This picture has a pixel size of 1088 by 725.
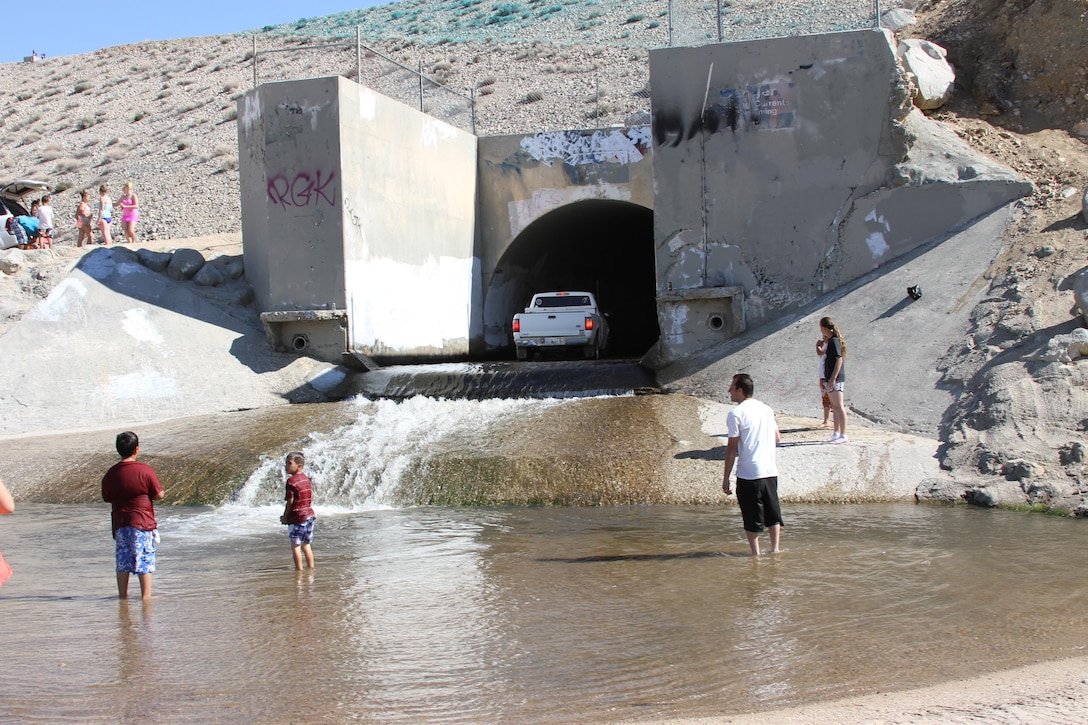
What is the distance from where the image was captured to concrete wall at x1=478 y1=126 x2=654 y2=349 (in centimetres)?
2352

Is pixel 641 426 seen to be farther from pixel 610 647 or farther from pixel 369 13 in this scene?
pixel 369 13

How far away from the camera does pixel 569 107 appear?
1592 inches

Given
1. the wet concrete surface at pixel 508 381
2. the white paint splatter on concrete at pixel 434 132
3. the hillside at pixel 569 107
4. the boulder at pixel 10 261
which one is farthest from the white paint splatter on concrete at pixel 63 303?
the white paint splatter on concrete at pixel 434 132

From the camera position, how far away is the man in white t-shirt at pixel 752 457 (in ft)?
29.0

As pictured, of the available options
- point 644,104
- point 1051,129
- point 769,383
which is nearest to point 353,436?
point 769,383

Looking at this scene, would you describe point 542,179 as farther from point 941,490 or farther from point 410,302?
point 941,490

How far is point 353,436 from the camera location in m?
15.5

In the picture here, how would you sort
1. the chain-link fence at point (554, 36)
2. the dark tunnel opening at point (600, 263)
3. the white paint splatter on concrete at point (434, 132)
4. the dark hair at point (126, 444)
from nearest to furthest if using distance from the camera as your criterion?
the dark hair at point (126, 444) → the chain-link fence at point (554, 36) → the white paint splatter on concrete at point (434, 132) → the dark tunnel opening at point (600, 263)

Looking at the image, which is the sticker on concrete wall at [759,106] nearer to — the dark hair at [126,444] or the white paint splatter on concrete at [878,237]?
the white paint splatter on concrete at [878,237]

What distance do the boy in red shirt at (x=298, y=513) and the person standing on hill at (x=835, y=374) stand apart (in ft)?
22.5

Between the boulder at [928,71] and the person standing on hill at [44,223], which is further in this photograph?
the person standing on hill at [44,223]

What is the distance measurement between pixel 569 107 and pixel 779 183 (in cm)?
2314

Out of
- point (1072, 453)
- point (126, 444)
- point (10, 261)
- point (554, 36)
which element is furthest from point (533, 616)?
point (554, 36)

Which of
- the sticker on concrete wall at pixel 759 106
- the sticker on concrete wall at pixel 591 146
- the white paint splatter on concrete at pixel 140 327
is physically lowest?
the white paint splatter on concrete at pixel 140 327
